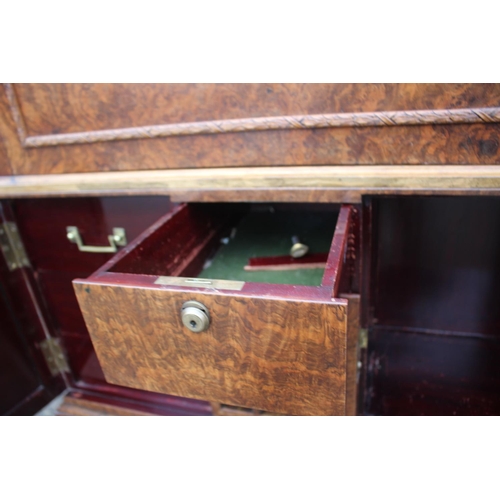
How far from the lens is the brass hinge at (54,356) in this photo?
51.3 inches

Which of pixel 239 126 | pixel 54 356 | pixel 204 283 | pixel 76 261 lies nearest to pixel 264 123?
pixel 239 126

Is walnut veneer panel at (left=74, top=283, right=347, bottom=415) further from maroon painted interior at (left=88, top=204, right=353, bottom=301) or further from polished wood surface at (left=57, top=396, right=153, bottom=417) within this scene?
polished wood surface at (left=57, top=396, right=153, bottom=417)

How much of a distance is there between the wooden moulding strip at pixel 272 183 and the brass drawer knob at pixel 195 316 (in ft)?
1.16

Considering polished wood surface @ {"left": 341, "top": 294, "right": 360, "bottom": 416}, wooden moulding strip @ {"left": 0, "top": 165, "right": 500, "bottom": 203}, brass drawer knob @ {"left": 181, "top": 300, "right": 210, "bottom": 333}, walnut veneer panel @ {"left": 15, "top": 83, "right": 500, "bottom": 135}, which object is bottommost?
polished wood surface @ {"left": 341, "top": 294, "right": 360, "bottom": 416}

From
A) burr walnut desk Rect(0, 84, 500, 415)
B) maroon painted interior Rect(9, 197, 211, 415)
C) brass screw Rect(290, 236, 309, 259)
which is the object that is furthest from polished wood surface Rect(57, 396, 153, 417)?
brass screw Rect(290, 236, 309, 259)

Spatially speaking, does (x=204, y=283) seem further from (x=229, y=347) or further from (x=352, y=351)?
(x=352, y=351)

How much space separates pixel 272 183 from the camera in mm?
831

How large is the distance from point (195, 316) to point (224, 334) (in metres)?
0.05

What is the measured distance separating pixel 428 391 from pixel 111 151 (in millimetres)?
983

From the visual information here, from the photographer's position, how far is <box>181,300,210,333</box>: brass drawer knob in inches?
22.1

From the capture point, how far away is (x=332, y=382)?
562 mm

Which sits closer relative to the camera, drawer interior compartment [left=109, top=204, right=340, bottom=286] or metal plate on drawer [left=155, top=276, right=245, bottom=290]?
metal plate on drawer [left=155, top=276, right=245, bottom=290]

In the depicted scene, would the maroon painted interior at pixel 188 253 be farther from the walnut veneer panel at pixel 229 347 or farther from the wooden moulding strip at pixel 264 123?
the wooden moulding strip at pixel 264 123

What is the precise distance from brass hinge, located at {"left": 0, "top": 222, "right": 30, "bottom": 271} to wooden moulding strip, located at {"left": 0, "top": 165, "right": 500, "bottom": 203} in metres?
0.15
